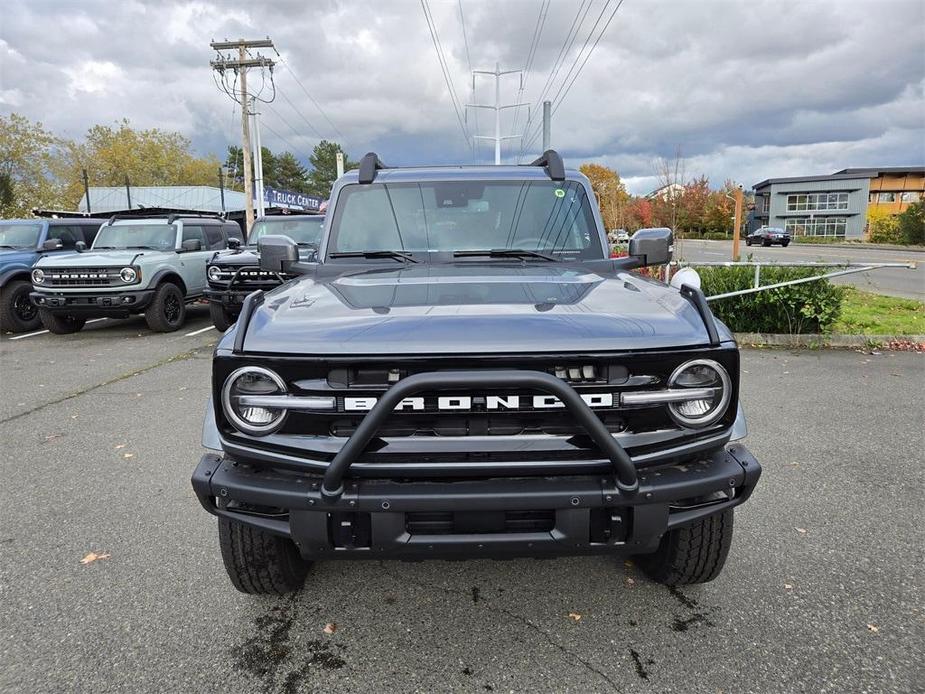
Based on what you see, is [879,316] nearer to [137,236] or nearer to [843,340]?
[843,340]

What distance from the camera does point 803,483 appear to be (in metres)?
3.89

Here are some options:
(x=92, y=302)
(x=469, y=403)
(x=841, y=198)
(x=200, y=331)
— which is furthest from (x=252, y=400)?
(x=841, y=198)

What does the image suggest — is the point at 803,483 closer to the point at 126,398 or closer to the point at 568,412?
the point at 568,412

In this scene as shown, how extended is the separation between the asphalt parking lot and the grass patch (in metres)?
5.37

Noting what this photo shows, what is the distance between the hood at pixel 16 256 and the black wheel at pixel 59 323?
0.96 m

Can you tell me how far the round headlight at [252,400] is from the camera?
2.04 m

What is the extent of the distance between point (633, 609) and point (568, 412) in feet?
3.73

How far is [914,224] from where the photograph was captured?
143ft

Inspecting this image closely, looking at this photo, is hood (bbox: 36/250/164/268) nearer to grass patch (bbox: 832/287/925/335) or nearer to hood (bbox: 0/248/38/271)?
hood (bbox: 0/248/38/271)

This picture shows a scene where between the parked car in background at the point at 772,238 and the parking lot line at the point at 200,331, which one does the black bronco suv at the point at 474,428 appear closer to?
the parking lot line at the point at 200,331

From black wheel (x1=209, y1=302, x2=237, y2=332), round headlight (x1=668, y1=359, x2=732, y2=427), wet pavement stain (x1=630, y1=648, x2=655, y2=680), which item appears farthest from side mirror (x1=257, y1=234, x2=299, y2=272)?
black wheel (x1=209, y1=302, x2=237, y2=332)

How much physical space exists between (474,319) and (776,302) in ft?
24.8

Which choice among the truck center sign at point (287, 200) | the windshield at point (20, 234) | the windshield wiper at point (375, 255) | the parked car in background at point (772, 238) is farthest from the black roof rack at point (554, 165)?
the parked car in background at point (772, 238)

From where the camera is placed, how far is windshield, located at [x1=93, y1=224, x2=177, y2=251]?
10.8 m
